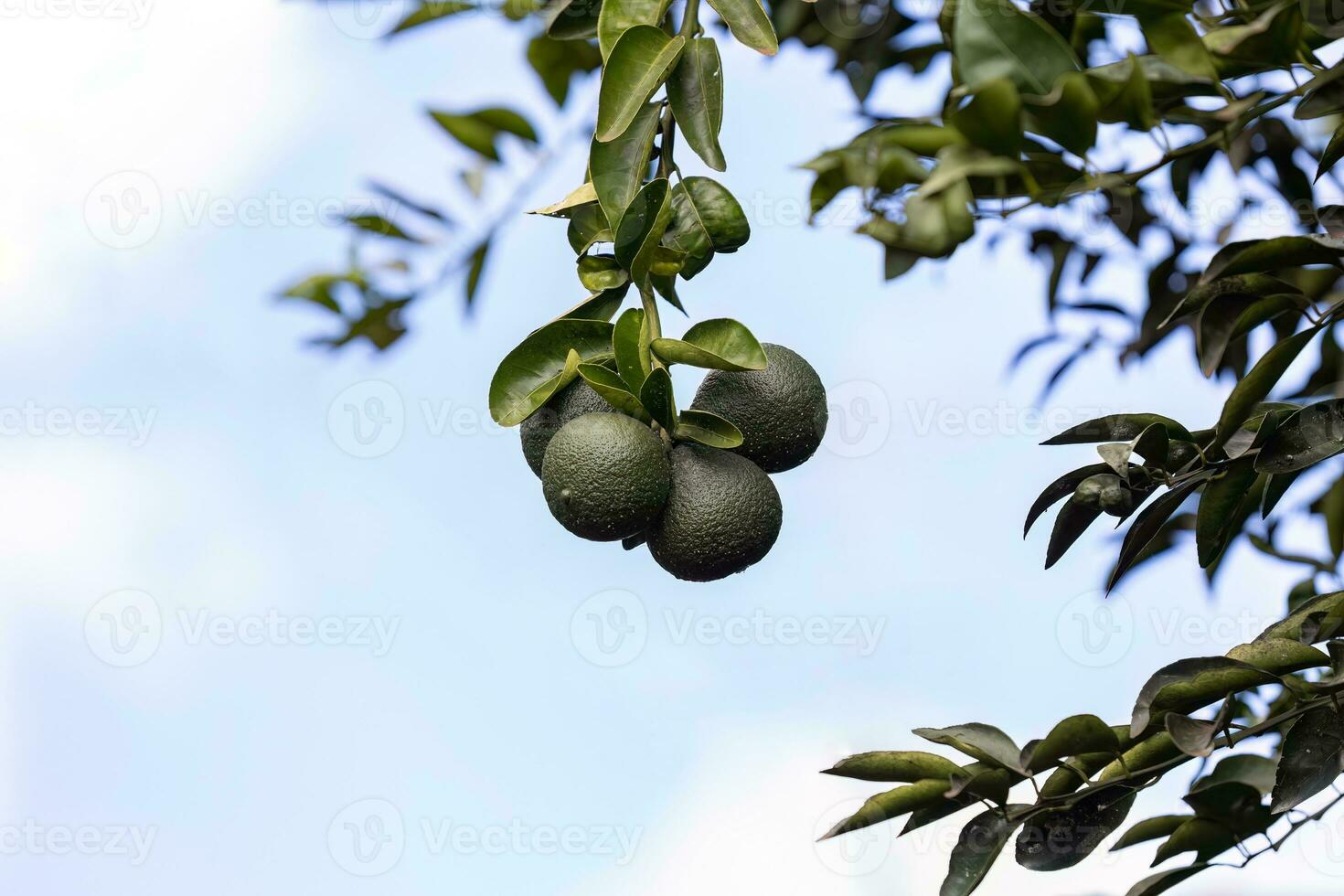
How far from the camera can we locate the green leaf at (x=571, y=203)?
5.19 feet

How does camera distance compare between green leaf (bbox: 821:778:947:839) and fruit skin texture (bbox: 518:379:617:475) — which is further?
fruit skin texture (bbox: 518:379:617:475)

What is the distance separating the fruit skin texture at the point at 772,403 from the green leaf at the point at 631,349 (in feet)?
0.42

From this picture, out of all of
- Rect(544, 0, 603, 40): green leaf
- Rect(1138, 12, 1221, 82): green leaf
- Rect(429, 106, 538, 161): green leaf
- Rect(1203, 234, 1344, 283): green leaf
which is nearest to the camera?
Rect(1138, 12, 1221, 82): green leaf

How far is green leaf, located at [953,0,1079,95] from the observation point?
3.24 feet

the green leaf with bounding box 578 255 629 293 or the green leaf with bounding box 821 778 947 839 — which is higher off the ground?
the green leaf with bounding box 578 255 629 293

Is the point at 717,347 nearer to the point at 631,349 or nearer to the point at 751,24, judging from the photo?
the point at 631,349

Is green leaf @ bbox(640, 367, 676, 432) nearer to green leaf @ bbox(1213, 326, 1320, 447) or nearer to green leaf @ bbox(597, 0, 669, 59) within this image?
green leaf @ bbox(597, 0, 669, 59)

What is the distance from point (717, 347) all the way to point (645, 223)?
0.52 feet

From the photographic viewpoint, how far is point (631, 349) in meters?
1.47

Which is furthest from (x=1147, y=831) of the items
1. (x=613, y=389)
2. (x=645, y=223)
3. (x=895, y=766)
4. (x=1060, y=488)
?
(x=645, y=223)

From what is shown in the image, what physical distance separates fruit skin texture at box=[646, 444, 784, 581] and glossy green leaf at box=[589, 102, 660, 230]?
0.29 m

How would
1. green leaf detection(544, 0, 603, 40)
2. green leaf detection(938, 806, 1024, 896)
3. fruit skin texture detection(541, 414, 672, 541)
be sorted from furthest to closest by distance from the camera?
green leaf detection(544, 0, 603, 40)
fruit skin texture detection(541, 414, 672, 541)
green leaf detection(938, 806, 1024, 896)

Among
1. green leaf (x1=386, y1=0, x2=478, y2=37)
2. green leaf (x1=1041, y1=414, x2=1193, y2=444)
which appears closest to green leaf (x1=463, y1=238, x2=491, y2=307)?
green leaf (x1=386, y1=0, x2=478, y2=37)

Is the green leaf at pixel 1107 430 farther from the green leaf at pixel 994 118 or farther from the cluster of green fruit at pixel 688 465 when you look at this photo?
the green leaf at pixel 994 118
